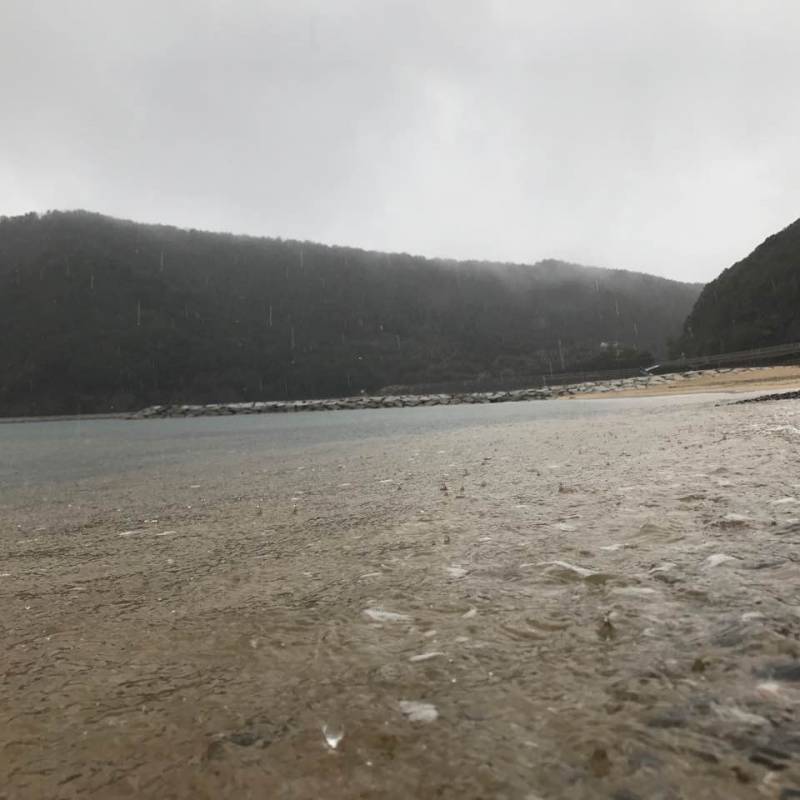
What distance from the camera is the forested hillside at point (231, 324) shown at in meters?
147

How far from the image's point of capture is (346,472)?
35.5ft

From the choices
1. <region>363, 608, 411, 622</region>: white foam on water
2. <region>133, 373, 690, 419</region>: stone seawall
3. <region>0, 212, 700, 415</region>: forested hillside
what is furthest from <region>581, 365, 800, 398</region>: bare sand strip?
<region>0, 212, 700, 415</region>: forested hillside

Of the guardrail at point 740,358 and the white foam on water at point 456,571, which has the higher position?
the guardrail at point 740,358

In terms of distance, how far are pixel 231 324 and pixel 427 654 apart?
17845 cm

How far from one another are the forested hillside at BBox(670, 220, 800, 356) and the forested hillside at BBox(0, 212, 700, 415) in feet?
64.0

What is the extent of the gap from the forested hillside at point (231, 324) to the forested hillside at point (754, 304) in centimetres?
1952

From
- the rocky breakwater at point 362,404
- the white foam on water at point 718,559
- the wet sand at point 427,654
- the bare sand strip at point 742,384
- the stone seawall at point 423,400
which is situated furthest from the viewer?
the rocky breakwater at point 362,404

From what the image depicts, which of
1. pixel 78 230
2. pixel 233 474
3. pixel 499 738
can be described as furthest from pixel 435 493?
pixel 78 230

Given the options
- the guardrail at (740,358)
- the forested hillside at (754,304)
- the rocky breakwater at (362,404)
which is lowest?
the rocky breakwater at (362,404)

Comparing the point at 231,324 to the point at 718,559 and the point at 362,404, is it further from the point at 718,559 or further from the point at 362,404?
the point at 718,559

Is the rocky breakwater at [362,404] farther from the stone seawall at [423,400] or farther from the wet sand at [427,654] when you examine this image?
the wet sand at [427,654]

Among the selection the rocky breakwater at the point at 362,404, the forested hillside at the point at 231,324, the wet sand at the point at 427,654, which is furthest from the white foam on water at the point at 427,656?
the forested hillside at the point at 231,324

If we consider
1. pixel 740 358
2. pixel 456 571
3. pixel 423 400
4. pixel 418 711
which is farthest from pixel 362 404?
pixel 418 711

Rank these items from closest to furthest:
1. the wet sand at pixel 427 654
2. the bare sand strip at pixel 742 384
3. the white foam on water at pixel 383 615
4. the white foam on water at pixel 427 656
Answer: the wet sand at pixel 427 654
the white foam on water at pixel 427 656
the white foam on water at pixel 383 615
the bare sand strip at pixel 742 384
